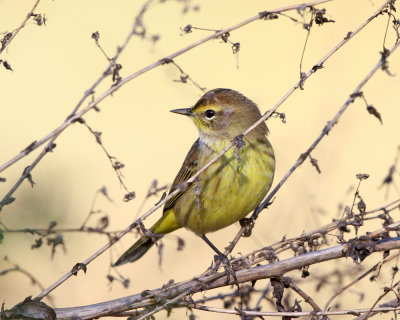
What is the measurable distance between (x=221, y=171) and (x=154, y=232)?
892 mm

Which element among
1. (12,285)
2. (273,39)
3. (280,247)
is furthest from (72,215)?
(273,39)

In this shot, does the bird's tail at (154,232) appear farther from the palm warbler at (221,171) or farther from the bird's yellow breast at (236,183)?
the bird's yellow breast at (236,183)

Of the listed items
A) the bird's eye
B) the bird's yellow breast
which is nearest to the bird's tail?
the bird's yellow breast

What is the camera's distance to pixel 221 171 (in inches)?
166

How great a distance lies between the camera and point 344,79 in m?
7.76

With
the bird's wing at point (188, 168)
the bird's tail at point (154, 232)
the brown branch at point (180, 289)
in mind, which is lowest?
the brown branch at point (180, 289)

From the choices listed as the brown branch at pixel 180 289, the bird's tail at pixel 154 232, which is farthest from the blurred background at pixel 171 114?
the brown branch at pixel 180 289

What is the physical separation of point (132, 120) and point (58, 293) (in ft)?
10.4

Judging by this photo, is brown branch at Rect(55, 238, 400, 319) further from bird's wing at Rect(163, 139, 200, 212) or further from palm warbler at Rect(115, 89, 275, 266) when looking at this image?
bird's wing at Rect(163, 139, 200, 212)

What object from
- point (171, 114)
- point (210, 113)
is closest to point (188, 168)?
point (210, 113)

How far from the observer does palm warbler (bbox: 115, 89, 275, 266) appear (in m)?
4.20

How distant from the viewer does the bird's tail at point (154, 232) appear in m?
Answer: 4.81

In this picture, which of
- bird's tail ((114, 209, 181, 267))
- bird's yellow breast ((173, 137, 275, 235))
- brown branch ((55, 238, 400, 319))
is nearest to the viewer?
brown branch ((55, 238, 400, 319))

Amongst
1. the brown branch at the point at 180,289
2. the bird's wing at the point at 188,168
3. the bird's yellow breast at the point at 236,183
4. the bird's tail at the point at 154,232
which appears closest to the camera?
the brown branch at the point at 180,289
